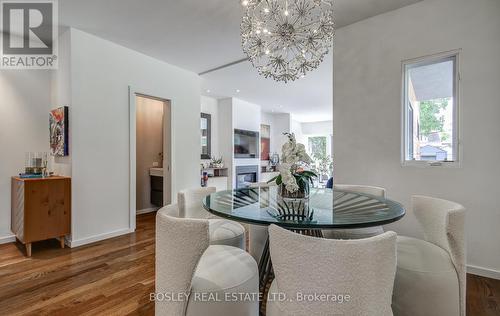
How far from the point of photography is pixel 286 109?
7.82 meters

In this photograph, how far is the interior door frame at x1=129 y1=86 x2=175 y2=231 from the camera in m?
3.45

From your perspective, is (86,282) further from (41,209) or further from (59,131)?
(59,131)

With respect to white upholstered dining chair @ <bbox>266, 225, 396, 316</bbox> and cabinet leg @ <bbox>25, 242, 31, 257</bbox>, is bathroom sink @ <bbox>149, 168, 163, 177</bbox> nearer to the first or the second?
cabinet leg @ <bbox>25, 242, 31, 257</bbox>

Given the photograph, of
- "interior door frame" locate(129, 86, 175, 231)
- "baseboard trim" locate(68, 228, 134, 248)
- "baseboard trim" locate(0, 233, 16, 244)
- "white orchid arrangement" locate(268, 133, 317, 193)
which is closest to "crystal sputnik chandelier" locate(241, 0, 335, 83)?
"white orchid arrangement" locate(268, 133, 317, 193)

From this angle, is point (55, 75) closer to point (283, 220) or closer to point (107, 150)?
point (107, 150)

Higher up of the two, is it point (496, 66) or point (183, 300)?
point (496, 66)

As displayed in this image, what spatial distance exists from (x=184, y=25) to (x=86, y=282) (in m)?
2.80

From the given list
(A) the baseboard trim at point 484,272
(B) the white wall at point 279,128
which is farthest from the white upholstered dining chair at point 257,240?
(B) the white wall at point 279,128

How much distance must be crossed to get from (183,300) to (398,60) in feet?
9.54

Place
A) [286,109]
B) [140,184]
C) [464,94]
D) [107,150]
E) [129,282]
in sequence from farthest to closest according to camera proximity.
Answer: [286,109]
[140,184]
[107,150]
[464,94]
[129,282]

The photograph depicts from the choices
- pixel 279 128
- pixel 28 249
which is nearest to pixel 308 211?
pixel 28 249

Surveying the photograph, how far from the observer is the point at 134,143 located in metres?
3.50

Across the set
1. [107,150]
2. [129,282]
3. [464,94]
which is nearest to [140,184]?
[107,150]

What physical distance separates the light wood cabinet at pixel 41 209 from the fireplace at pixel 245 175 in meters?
4.02
